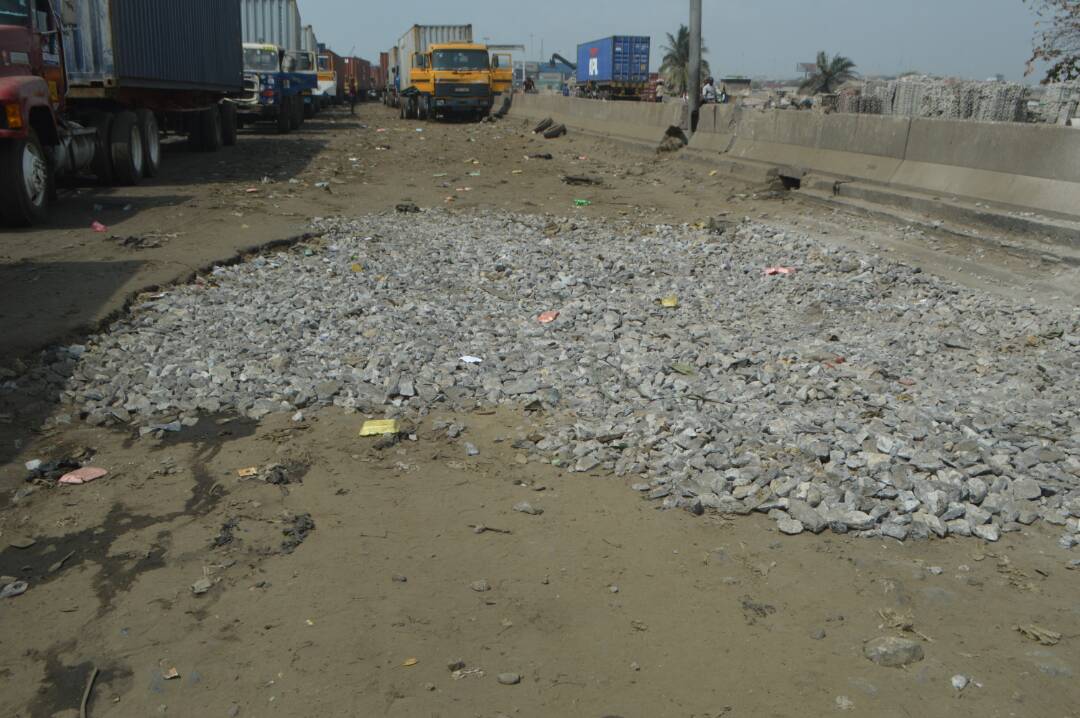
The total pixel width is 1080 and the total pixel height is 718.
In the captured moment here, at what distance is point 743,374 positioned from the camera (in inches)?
238

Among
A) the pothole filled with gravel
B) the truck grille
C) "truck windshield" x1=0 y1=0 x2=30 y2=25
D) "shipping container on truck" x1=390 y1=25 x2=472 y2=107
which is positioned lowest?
the pothole filled with gravel

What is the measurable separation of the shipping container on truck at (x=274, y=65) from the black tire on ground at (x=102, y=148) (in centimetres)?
1112

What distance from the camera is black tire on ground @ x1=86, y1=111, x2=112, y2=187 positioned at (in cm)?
1383

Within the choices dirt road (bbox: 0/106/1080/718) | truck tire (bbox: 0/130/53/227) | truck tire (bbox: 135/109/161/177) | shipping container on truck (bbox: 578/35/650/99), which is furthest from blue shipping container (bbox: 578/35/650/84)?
dirt road (bbox: 0/106/1080/718)

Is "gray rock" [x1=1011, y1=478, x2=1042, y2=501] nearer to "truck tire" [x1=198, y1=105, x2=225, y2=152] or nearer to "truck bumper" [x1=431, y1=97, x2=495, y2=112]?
"truck tire" [x1=198, y1=105, x2=225, y2=152]

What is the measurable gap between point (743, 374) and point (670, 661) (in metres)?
3.05

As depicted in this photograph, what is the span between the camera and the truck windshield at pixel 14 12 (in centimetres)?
1067

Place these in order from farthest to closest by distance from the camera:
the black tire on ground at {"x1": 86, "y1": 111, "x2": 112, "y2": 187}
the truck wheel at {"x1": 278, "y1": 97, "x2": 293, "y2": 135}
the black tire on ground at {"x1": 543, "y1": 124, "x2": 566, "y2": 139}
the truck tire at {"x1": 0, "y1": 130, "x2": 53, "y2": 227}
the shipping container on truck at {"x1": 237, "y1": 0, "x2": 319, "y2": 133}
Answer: the truck wheel at {"x1": 278, "y1": 97, "x2": 293, "y2": 135} < the shipping container on truck at {"x1": 237, "y1": 0, "x2": 319, "y2": 133} < the black tire on ground at {"x1": 543, "y1": 124, "x2": 566, "y2": 139} < the black tire on ground at {"x1": 86, "y1": 111, "x2": 112, "y2": 187} < the truck tire at {"x1": 0, "y1": 130, "x2": 53, "y2": 227}

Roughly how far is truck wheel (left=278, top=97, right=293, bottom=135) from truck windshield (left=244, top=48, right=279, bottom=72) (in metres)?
1.45

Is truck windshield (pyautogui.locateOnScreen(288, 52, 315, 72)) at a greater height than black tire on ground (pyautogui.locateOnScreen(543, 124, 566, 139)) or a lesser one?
greater

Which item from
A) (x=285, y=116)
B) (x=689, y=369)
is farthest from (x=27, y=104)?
(x=285, y=116)

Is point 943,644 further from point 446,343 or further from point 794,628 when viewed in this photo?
point 446,343

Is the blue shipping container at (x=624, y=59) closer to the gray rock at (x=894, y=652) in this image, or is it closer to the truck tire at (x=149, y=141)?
the truck tire at (x=149, y=141)

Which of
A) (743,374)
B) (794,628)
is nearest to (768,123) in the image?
(743,374)
